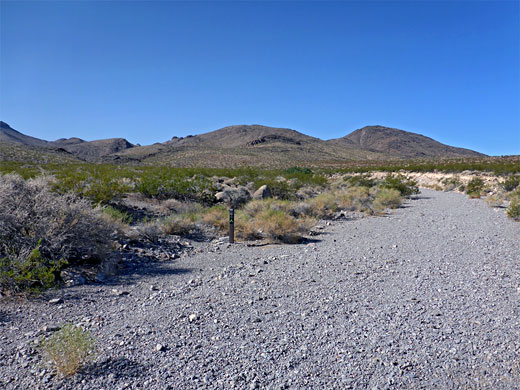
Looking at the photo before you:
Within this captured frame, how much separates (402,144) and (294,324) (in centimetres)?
17149

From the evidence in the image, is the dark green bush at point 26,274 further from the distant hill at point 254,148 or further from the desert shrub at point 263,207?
the distant hill at point 254,148

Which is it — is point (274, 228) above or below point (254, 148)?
below

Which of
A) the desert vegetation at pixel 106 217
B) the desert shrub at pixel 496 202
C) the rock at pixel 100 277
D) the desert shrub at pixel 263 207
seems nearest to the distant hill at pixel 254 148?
the desert vegetation at pixel 106 217

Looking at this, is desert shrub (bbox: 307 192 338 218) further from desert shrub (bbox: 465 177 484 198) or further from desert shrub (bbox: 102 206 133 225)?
desert shrub (bbox: 465 177 484 198)

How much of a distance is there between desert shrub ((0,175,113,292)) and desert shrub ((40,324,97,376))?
1.85 metres

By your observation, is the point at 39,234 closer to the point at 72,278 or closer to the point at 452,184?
the point at 72,278

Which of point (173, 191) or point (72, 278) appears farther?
point (173, 191)

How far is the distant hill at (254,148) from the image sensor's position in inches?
2963

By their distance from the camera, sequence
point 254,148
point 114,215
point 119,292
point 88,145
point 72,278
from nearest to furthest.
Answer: point 119,292 → point 72,278 → point 114,215 → point 254,148 → point 88,145

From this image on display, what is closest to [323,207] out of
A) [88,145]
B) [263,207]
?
[263,207]

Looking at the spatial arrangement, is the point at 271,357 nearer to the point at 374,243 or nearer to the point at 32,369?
A: the point at 32,369

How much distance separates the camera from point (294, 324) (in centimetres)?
433

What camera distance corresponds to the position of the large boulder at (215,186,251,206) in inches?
670

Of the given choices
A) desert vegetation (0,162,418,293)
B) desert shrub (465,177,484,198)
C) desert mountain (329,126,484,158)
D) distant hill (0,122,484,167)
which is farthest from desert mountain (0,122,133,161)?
desert shrub (465,177,484,198)
